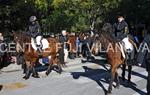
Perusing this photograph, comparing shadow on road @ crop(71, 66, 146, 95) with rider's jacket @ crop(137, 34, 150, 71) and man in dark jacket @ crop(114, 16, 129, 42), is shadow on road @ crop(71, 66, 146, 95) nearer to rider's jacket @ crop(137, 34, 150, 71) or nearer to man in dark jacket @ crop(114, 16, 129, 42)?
rider's jacket @ crop(137, 34, 150, 71)

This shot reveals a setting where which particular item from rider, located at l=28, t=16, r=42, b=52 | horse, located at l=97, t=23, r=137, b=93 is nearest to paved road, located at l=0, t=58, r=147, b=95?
horse, located at l=97, t=23, r=137, b=93

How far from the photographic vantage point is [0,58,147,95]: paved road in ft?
44.4

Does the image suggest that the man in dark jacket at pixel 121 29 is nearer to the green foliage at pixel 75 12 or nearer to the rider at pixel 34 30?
the rider at pixel 34 30

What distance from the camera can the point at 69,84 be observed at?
15219mm

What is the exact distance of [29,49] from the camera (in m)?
16.7

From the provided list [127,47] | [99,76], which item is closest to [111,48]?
[127,47]

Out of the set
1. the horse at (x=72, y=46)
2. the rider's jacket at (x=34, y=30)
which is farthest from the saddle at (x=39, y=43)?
the horse at (x=72, y=46)

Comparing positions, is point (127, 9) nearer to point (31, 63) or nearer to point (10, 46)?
point (10, 46)

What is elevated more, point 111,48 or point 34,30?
point 34,30

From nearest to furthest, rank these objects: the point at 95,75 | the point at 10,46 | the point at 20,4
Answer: the point at 95,75, the point at 10,46, the point at 20,4

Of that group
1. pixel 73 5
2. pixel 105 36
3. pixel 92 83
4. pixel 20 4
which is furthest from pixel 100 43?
pixel 73 5

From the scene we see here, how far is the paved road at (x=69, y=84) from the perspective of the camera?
13.5 metres

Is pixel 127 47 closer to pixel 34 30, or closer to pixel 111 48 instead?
pixel 111 48

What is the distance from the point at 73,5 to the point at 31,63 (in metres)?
21.9
